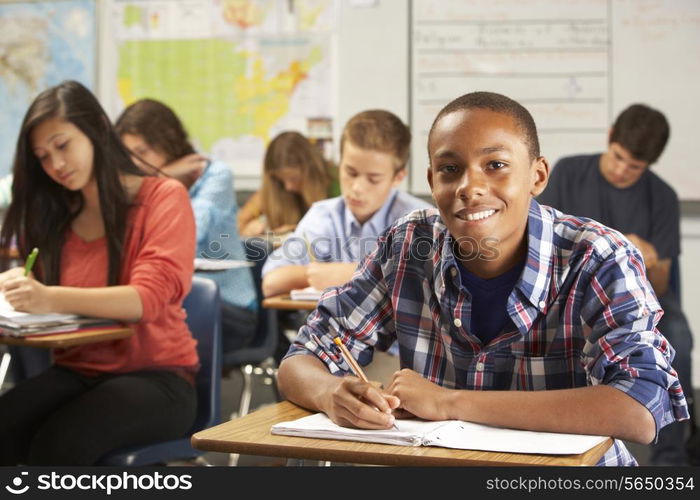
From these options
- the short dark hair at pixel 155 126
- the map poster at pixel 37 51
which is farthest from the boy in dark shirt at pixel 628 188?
the map poster at pixel 37 51

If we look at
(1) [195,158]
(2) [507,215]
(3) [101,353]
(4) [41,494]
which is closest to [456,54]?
(1) [195,158]

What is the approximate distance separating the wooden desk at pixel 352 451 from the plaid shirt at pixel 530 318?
167mm

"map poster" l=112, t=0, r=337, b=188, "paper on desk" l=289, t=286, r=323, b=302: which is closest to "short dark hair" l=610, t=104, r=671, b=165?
Result: "paper on desk" l=289, t=286, r=323, b=302

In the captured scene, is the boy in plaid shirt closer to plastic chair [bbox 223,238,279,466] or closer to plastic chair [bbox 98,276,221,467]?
plastic chair [bbox 98,276,221,467]

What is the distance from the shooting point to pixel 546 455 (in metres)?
1.17

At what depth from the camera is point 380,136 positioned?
3268 millimetres

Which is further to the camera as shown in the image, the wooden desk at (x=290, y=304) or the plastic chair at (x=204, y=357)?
the wooden desk at (x=290, y=304)

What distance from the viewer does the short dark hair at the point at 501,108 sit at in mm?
1474

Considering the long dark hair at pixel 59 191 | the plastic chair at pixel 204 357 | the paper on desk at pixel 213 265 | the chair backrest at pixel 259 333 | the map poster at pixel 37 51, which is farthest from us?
the map poster at pixel 37 51

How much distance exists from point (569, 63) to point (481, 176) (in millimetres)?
4111

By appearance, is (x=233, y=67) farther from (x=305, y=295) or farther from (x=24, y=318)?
(x=24, y=318)

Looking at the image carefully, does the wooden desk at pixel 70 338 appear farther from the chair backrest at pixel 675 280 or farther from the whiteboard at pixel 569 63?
the whiteboard at pixel 569 63

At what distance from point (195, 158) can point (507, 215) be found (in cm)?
270

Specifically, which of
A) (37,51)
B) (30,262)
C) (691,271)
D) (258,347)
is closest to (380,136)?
(258,347)
